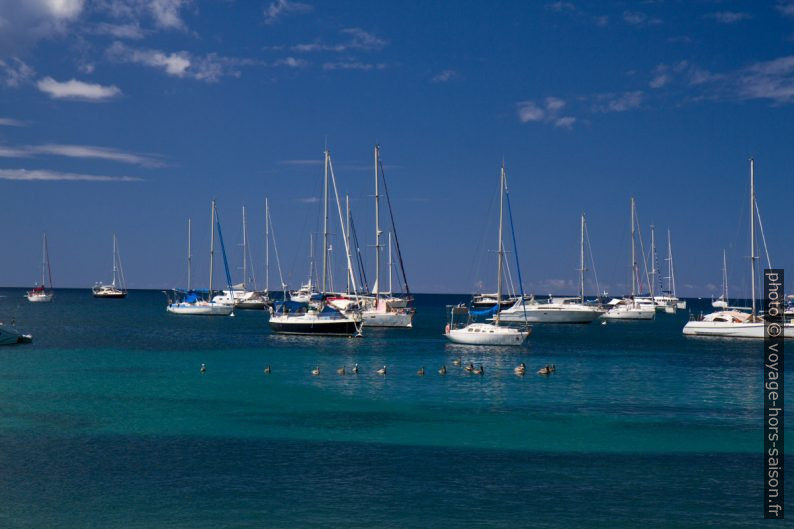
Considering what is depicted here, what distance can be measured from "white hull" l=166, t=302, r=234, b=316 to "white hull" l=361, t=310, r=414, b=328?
44.9m

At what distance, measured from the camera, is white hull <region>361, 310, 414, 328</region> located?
339 feet

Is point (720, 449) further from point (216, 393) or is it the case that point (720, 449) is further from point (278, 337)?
point (278, 337)

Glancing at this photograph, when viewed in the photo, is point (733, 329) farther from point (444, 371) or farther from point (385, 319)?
point (444, 371)

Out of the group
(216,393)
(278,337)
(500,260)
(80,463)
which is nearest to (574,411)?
(216,393)

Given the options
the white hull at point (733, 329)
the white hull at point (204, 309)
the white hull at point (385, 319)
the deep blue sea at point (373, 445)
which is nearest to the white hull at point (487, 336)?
the deep blue sea at point (373, 445)

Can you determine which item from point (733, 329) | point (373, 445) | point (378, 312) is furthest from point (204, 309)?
point (373, 445)

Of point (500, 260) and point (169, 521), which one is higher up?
point (500, 260)

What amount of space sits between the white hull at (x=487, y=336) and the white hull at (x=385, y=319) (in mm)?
28579

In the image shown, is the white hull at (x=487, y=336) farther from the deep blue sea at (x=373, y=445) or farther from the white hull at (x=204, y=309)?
the white hull at (x=204, y=309)

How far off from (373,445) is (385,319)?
235 feet

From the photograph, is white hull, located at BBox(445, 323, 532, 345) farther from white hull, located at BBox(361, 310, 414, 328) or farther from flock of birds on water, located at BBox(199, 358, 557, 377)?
white hull, located at BBox(361, 310, 414, 328)

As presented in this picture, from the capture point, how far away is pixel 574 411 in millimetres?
40844

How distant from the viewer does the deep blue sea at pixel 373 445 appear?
23672mm

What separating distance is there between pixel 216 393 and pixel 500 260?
4113 centimetres
